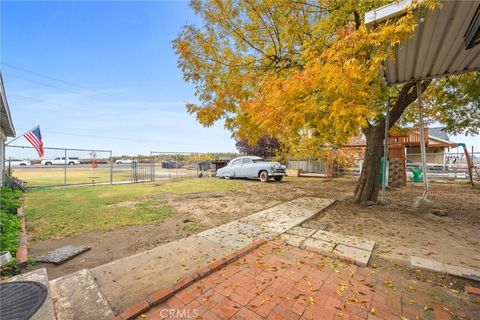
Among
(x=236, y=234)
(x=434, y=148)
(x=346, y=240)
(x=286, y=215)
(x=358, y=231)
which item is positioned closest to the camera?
(x=346, y=240)

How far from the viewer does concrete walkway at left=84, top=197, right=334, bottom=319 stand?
7.14 ft

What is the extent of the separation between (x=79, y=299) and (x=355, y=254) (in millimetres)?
3376

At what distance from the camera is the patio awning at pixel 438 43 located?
2936 millimetres

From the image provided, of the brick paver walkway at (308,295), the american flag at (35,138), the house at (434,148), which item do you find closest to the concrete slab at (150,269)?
the brick paver walkway at (308,295)

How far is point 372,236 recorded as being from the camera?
3902mm

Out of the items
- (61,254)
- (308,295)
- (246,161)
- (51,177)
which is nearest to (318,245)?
(308,295)

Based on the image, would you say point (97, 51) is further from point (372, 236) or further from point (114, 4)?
point (372, 236)

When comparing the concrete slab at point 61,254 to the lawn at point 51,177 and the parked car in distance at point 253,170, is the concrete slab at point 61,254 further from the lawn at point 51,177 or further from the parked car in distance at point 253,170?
the parked car in distance at point 253,170

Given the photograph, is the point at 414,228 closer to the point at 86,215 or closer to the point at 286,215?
the point at 286,215

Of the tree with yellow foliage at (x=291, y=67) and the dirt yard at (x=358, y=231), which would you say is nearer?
the dirt yard at (x=358, y=231)

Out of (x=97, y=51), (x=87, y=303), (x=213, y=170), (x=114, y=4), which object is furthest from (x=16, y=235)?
(x=97, y=51)

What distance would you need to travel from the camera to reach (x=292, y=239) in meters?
3.64

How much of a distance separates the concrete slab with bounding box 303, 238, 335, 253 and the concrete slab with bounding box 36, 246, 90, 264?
3.52 metres

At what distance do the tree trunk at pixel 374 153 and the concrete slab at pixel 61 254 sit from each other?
288 inches
